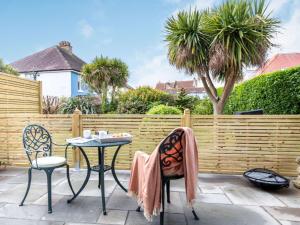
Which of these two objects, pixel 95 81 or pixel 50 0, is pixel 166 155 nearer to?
pixel 50 0

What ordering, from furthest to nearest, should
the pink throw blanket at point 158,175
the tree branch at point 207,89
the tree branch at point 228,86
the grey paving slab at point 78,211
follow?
the tree branch at point 207,89 → the tree branch at point 228,86 → the grey paving slab at point 78,211 → the pink throw blanket at point 158,175

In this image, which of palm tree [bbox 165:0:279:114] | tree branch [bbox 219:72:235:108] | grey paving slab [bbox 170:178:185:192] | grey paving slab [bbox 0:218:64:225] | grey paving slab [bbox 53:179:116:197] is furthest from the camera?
tree branch [bbox 219:72:235:108]

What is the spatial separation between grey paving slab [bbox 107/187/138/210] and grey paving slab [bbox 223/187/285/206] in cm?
136

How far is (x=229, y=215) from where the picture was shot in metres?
2.60

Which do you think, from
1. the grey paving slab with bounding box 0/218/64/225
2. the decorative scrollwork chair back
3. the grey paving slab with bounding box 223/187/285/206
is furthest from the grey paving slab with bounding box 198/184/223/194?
the decorative scrollwork chair back

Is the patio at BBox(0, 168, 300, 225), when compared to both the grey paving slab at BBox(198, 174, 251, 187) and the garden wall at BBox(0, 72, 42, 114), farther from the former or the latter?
the garden wall at BBox(0, 72, 42, 114)

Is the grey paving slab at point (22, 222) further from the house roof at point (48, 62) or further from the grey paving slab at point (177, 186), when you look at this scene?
the house roof at point (48, 62)

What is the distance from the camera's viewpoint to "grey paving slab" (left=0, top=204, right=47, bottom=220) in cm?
252

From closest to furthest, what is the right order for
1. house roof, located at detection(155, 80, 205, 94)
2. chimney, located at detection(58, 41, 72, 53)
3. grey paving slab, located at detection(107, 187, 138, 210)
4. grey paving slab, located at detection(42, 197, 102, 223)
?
grey paving slab, located at detection(42, 197, 102, 223) < grey paving slab, located at detection(107, 187, 138, 210) < chimney, located at detection(58, 41, 72, 53) < house roof, located at detection(155, 80, 205, 94)

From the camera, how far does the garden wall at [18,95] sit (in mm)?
5062

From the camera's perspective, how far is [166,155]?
2.21 meters

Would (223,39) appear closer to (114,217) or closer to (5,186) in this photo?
(114,217)

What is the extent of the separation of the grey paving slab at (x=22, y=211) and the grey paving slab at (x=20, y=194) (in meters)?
0.15

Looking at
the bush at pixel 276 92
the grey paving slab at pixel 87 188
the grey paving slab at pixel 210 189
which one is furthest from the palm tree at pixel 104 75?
the grey paving slab at pixel 210 189
